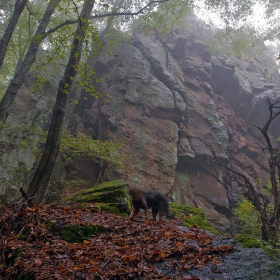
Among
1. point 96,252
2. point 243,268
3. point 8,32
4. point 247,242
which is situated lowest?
point 96,252

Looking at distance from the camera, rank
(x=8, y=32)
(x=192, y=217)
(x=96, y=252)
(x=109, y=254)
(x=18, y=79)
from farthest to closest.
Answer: (x=18, y=79) → (x=8, y=32) → (x=192, y=217) → (x=96, y=252) → (x=109, y=254)

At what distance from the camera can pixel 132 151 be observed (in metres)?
18.8

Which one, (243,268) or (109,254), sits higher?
(243,268)

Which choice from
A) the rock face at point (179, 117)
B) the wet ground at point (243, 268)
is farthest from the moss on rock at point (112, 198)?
the rock face at point (179, 117)

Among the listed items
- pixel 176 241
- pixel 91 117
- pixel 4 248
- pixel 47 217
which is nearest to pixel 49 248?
pixel 4 248

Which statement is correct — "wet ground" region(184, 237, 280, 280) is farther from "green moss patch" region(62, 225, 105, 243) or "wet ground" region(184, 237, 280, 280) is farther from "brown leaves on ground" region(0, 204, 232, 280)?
"green moss patch" region(62, 225, 105, 243)

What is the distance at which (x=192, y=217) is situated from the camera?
9656 mm

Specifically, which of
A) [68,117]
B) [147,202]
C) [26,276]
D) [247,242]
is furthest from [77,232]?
[68,117]

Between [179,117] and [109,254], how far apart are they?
1913 cm

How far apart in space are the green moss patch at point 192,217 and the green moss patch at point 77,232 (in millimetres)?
3629

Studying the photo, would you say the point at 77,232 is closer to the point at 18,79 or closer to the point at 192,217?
the point at 192,217

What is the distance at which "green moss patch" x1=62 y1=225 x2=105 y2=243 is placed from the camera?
17.6 ft

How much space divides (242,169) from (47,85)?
64.4 ft

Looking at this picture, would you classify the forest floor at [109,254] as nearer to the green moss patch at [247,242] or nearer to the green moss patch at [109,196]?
the green moss patch at [247,242]
